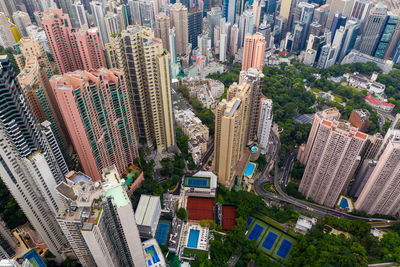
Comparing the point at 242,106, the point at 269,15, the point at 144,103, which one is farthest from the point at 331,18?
the point at 144,103

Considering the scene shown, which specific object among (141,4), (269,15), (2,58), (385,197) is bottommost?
(385,197)

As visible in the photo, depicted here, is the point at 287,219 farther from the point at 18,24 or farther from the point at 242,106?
the point at 18,24

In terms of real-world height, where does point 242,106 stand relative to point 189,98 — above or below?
Answer: above

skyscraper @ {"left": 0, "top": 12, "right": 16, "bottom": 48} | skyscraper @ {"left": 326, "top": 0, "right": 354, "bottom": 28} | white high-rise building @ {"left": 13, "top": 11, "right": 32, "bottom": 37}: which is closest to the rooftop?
skyscraper @ {"left": 0, "top": 12, "right": 16, "bottom": 48}

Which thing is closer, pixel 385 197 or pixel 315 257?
pixel 315 257

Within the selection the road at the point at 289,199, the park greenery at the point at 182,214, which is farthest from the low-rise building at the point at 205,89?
the park greenery at the point at 182,214

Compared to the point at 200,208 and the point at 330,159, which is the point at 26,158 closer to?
the point at 200,208
